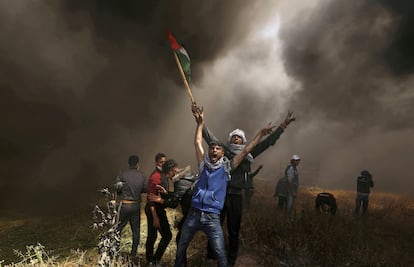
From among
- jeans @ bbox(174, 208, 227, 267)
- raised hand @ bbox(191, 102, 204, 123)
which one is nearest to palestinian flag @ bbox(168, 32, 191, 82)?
raised hand @ bbox(191, 102, 204, 123)

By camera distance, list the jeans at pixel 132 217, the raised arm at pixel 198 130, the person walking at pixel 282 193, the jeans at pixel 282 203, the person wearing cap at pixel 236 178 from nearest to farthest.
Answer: the raised arm at pixel 198 130
the person wearing cap at pixel 236 178
the jeans at pixel 132 217
the person walking at pixel 282 193
the jeans at pixel 282 203

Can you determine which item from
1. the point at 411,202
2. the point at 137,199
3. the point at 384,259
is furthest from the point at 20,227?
the point at 411,202

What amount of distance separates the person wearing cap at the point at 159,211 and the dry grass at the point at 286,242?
27.0 inches

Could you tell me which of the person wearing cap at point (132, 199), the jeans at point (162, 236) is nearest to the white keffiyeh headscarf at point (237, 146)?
the jeans at point (162, 236)

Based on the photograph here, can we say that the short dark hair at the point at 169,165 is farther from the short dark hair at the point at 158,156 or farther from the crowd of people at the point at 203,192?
the short dark hair at the point at 158,156

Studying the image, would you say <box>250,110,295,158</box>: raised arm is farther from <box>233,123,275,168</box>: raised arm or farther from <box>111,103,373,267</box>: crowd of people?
<box>233,123,275,168</box>: raised arm

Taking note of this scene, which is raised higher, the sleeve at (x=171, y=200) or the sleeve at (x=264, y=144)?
the sleeve at (x=264, y=144)

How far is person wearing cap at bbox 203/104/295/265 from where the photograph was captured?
4836 mm

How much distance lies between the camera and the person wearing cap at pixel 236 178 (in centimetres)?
484

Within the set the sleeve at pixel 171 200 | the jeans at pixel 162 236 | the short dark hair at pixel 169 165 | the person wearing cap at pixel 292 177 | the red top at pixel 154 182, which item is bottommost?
the jeans at pixel 162 236

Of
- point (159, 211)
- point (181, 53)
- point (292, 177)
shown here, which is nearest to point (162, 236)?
point (159, 211)

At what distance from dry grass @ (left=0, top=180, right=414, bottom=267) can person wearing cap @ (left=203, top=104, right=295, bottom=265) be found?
4.86 ft

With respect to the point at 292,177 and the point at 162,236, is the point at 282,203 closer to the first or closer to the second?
the point at 292,177

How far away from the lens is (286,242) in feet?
21.4
